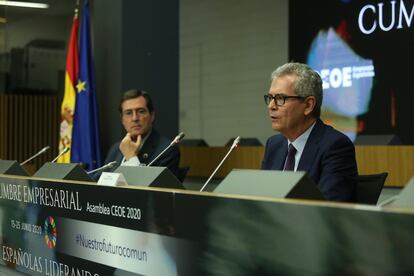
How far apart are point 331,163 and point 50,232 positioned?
4.00 ft

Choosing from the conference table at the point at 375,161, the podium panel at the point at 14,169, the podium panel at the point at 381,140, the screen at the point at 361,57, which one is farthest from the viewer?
the screen at the point at 361,57

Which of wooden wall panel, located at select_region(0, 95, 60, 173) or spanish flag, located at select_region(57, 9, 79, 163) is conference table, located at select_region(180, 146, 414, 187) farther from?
wooden wall panel, located at select_region(0, 95, 60, 173)

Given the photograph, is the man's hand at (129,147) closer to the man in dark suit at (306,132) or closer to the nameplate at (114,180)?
the man in dark suit at (306,132)

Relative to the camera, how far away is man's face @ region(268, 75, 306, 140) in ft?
8.87

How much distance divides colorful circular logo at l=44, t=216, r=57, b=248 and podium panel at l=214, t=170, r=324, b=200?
39.9 inches

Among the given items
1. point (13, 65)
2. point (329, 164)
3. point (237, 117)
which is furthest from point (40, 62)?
point (329, 164)

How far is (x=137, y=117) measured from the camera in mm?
4121

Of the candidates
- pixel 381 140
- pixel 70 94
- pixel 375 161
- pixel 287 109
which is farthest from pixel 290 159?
pixel 70 94

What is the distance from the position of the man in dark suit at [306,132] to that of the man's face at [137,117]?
146 cm

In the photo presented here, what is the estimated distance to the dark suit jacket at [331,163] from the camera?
248 cm

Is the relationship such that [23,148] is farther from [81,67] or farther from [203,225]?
[203,225]

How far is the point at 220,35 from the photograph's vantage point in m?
9.65

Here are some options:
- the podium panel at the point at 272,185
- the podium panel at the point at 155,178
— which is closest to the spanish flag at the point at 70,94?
the podium panel at the point at 155,178

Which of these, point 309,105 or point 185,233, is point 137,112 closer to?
point 309,105
